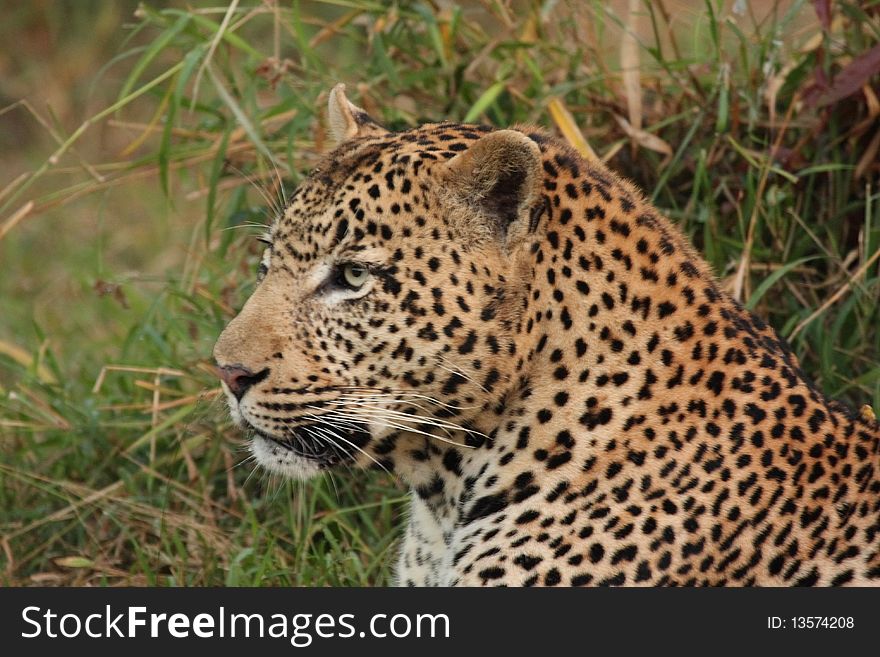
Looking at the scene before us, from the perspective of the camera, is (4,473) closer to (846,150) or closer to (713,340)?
(713,340)

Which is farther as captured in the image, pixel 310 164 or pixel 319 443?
pixel 310 164

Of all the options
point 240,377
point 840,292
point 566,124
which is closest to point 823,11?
point 840,292

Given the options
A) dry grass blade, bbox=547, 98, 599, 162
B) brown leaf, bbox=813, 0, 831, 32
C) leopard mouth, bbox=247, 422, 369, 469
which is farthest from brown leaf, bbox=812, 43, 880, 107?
leopard mouth, bbox=247, 422, 369, 469

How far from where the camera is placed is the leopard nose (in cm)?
456

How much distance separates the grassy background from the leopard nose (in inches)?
53.0

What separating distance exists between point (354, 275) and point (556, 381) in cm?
71

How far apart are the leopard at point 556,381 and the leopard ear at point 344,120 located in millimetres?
582

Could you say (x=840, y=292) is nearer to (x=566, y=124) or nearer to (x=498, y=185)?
(x=566, y=124)

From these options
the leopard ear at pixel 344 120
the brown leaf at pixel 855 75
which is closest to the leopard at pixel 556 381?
the leopard ear at pixel 344 120

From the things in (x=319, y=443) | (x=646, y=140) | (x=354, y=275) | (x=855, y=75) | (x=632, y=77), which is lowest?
(x=319, y=443)

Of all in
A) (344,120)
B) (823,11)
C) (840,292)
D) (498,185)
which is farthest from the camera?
(840,292)

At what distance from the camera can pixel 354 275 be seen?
4.61 m

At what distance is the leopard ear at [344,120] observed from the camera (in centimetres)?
522

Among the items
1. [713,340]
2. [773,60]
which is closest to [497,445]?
[713,340]
